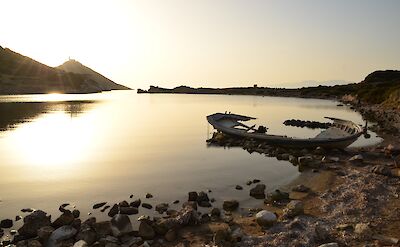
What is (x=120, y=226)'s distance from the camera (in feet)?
49.2

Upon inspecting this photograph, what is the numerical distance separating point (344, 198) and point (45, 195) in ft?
55.8

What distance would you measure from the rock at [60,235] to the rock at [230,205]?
7607 mm

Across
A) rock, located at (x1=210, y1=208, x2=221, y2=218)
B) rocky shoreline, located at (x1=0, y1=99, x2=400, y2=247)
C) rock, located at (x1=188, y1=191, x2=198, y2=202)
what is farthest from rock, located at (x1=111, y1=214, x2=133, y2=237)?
rock, located at (x1=188, y1=191, x2=198, y2=202)

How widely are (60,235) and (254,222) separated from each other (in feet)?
26.7

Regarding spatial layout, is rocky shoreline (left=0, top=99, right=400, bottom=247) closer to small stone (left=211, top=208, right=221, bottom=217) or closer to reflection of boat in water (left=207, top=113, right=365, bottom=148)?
small stone (left=211, top=208, right=221, bottom=217)

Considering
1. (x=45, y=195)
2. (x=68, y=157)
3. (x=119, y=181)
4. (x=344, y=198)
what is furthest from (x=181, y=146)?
(x=344, y=198)

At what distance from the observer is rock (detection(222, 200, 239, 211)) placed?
18.6 m

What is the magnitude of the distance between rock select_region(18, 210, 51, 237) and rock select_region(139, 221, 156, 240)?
4.20 metres

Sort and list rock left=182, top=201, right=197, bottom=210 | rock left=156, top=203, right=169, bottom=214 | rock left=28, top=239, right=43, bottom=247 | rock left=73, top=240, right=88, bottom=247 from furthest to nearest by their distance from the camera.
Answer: rock left=182, top=201, right=197, bottom=210 → rock left=156, top=203, right=169, bottom=214 → rock left=28, top=239, right=43, bottom=247 → rock left=73, top=240, right=88, bottom=247

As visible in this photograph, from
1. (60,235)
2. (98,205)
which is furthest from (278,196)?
(60,235)

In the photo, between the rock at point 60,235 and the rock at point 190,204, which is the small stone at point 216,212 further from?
the rock at point 60,235

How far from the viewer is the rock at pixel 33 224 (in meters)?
14.8

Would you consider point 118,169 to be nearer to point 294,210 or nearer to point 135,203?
point 135,203

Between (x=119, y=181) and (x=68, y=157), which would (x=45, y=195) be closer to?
(x=119, y=181)
